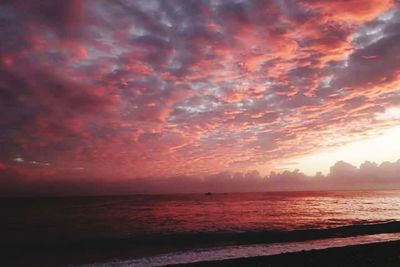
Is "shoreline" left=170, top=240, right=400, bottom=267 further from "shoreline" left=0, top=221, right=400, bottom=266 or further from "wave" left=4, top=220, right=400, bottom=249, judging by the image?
"wave" left=4, top=220, right=400, bottom=249

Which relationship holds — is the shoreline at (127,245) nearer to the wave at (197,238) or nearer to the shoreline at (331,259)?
the wave at (197,238)

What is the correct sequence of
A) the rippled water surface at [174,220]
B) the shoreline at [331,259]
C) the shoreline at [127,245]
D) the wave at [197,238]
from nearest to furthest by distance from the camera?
1. the shoreline at [331,259]
2. the shoreline at [127,245]
3. the wave at [197,238]
4. the rippled water surface at [174,220]

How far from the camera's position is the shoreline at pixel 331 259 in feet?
57.0


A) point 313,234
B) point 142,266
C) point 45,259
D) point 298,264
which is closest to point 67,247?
point 45,259

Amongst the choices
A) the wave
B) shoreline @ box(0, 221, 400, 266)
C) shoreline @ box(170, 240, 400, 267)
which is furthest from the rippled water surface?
shoreline @ box(170, 240, 400, 267)

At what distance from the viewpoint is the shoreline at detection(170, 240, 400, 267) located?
17.4 m

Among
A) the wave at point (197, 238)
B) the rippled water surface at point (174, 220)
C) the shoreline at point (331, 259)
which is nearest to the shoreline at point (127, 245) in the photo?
the wave at point (197, 238)

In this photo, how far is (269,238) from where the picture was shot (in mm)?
33969

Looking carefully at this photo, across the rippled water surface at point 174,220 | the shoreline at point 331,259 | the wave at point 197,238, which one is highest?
the shoreline at point 331,259

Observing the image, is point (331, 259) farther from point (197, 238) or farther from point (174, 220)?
point (174, 220)

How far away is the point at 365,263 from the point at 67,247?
27612 millimetres

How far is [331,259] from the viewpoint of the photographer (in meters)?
18.6

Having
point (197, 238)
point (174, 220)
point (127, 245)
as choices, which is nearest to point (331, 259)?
point (197, 238)

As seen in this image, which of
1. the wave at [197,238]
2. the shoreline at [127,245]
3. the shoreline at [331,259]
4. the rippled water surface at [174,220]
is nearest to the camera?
the shoreline at [331,259]
